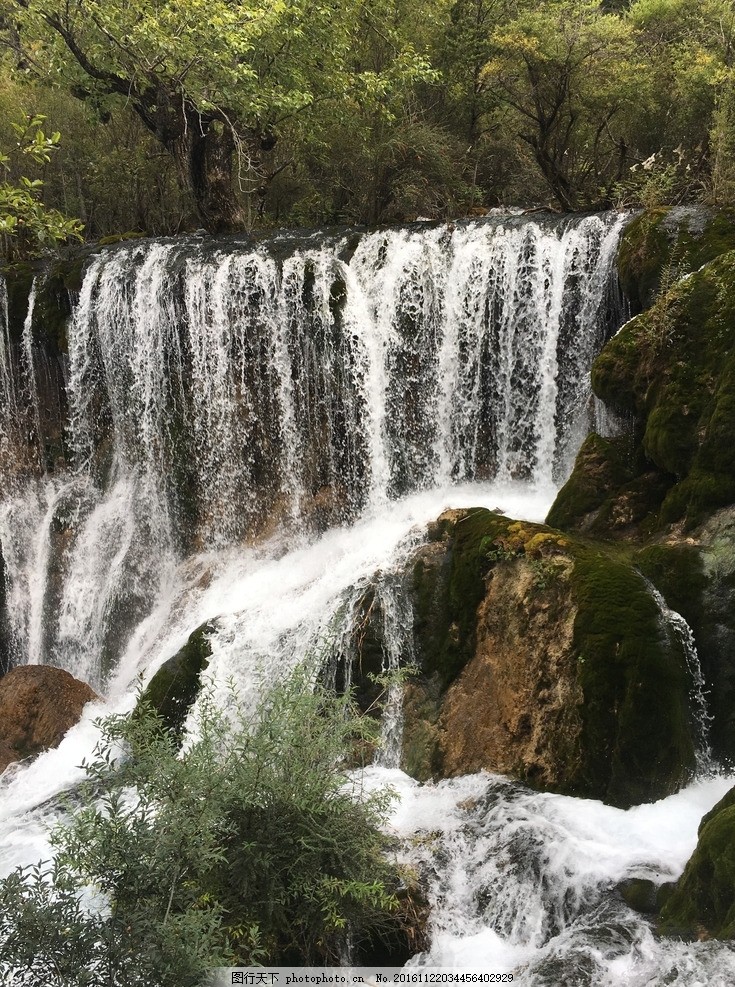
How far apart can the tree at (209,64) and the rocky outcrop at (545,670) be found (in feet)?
23.3

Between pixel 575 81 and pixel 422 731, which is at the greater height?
pixel 575 81

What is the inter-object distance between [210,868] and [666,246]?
24.3ft

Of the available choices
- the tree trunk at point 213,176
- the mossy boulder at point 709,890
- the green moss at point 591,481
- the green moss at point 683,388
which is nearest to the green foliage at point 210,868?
the mossy boulder at point 709,890

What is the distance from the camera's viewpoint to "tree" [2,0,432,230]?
37.3 feet

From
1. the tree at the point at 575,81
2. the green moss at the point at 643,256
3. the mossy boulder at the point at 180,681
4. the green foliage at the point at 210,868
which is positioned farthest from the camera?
the tree at the point at 575,81


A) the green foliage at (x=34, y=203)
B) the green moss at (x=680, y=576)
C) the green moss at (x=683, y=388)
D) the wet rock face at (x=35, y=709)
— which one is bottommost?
the wet rock face at (x=35, y=709)

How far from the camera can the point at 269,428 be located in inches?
439

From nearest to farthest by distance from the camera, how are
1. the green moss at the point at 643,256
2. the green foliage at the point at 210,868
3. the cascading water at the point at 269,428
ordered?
1. the green foliage at the point at 210,868
2. the green moss at the point at 643,256
3. the cascading water at the point at 269,428

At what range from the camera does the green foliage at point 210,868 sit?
11.9ft

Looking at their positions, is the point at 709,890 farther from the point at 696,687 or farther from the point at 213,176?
the point at 213,176

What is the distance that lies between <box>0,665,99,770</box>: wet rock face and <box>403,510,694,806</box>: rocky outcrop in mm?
Result: 3799

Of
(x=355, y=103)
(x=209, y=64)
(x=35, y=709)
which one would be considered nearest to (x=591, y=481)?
(x=35, y=709)

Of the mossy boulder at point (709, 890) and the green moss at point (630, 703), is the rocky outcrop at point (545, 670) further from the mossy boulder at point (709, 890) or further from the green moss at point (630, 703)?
the mossy boulder at point (709, 890)

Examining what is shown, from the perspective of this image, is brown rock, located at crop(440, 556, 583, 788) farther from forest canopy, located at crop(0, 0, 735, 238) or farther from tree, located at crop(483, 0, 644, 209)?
tree, located at crop(483, 0, 644, 209)
